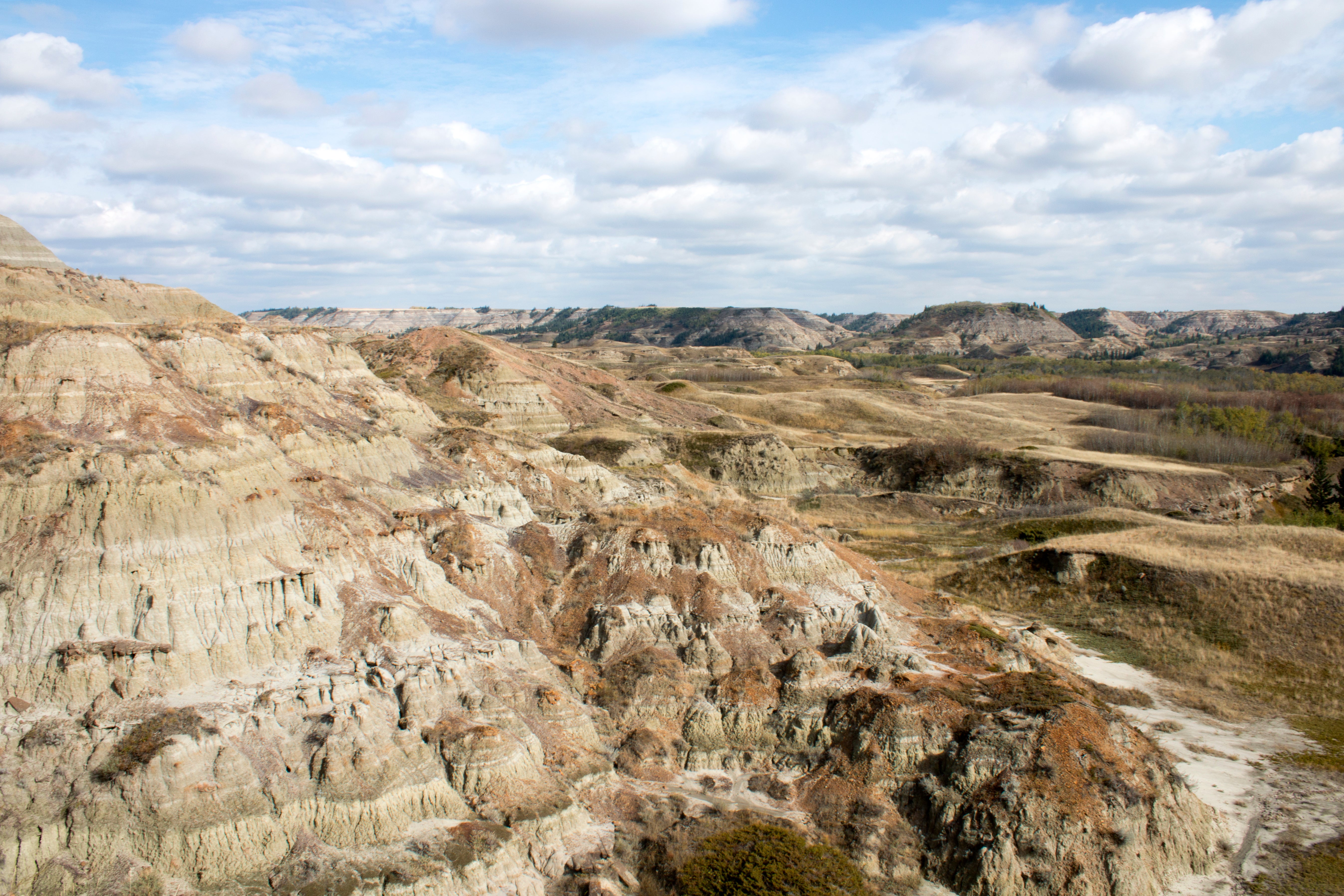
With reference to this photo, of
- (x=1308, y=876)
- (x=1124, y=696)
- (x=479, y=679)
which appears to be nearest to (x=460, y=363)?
(x=479, y=679)

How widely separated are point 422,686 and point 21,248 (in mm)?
26299

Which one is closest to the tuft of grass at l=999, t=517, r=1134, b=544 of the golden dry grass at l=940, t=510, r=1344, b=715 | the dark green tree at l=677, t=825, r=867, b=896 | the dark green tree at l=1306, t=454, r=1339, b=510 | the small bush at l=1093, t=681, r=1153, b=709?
the golden dry grass at l=940, t=510, r=1344, b=715

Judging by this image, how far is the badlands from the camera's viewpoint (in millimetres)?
17547

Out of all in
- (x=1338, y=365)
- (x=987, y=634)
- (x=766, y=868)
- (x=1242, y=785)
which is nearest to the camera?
(x=766, y=868)

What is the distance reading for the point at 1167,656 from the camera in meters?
38.9

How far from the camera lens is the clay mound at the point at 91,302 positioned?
26.5 meters

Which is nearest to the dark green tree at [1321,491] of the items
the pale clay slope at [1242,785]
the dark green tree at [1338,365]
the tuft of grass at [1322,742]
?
the tuft of grass at [1322,742]

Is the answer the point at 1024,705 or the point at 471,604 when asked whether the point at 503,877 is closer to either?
the point at 471,604

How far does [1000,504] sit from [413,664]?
7128 centimetres

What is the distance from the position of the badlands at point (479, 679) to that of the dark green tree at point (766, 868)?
75 cm

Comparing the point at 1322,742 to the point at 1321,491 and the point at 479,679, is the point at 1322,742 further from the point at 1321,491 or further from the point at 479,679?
the point at 1321,491

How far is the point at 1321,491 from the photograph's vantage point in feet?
239

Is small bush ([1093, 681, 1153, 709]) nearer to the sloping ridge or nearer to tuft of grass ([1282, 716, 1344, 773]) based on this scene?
tuft of grass ([1282, 716, 1344, 773])

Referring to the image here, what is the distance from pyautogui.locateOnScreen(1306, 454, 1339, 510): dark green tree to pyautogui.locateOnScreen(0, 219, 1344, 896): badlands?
3843 cm
